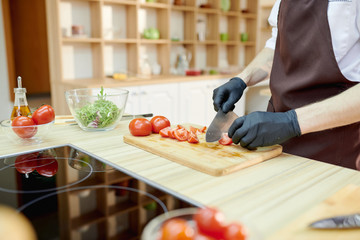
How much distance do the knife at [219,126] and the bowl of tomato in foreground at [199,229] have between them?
630mm

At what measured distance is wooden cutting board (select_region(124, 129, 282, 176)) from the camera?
94 centimetres

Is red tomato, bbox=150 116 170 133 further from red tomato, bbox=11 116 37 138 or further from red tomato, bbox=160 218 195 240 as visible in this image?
red tomato, bbox=160 218 195 240

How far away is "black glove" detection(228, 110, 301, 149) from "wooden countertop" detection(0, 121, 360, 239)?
70 millimetres

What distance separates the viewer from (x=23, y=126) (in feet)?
3.70

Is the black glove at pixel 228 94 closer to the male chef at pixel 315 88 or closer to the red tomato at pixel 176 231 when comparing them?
the male chef at pixel 315 88

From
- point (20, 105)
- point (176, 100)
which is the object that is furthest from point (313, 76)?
point (176, 100)

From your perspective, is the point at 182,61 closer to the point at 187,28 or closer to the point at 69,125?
the point at 187,28

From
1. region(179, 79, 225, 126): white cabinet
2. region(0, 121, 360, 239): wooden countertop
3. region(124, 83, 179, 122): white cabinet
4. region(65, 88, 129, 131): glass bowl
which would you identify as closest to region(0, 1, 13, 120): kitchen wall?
region(124, 83, 179, 122): white cabinet

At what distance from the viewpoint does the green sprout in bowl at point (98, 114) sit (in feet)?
4.42

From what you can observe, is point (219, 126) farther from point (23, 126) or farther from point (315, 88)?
point (23, 126)

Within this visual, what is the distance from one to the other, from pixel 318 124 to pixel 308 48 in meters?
0.37

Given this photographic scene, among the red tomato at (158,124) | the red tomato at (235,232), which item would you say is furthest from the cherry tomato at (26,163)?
the red tomato at (235,232)

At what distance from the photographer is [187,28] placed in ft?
14.1

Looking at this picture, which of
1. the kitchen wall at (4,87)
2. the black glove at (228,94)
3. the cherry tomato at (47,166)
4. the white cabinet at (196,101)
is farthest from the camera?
the kitchen wall at (4,87)
